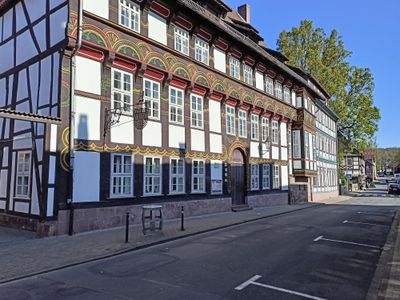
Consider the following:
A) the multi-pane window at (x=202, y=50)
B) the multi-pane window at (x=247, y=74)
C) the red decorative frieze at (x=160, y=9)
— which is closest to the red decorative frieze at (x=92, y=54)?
the red decorative frieze at (x=160, y=9)

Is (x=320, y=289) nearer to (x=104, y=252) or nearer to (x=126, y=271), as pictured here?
(x=126, y=271)

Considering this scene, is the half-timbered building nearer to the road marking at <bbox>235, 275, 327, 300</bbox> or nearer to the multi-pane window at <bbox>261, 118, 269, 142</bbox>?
the multi-pane window at <bbox>261, 118, 269, 142</bbox>

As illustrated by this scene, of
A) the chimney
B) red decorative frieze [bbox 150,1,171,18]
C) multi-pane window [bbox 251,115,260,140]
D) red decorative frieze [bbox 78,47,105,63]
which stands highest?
the chimney

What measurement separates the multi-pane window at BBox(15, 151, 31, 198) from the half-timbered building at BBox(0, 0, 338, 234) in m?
0.09

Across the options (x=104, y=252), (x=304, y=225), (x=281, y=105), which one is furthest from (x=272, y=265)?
(x=281, y=105)

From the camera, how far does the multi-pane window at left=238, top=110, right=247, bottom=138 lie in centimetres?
2255

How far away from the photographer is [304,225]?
14.9m

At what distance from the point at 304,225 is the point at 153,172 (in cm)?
696

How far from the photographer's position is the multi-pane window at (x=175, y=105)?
16750mm

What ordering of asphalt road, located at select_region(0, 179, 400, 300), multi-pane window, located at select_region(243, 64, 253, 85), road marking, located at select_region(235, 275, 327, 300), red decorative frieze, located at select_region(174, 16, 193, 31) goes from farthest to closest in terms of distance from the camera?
multi-pane window, located at select_region(243, 64, 253, 85) → red decorative frieze, located at select_region(174, 16, 193, 31) → asphalt road, located at select_region(0, 179, 400, 300) → road marking, located at select_region(235, 275, 327, 300)

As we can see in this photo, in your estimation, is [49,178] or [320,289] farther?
[49,178]

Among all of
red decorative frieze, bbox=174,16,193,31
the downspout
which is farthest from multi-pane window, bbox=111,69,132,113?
red decorative frieze, bbox=174,16,193,31

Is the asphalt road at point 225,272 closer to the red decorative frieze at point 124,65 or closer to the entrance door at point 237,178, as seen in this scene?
the red decorative frieze at point 124,65

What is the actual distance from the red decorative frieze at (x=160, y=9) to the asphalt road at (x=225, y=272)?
10.5 metres
